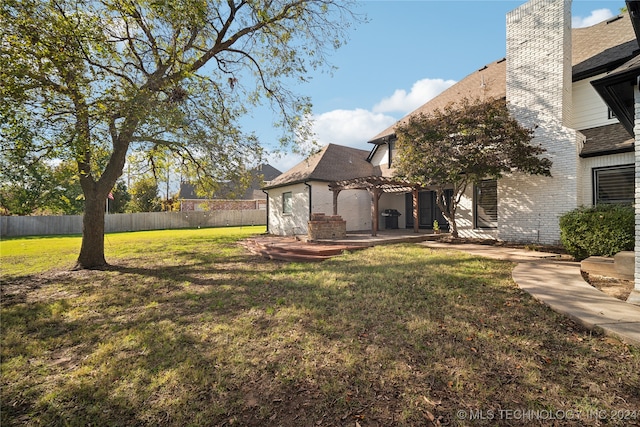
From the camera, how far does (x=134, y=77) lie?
8.38 m

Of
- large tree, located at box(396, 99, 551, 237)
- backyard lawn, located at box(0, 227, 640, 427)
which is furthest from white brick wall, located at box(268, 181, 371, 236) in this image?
backyard lawn, located at box(0, 227, 640, 427)

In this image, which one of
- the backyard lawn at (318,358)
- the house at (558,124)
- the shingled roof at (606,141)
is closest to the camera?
the backyard lawn at (318,358)

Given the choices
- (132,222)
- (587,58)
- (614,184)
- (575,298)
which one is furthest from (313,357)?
(132,222)

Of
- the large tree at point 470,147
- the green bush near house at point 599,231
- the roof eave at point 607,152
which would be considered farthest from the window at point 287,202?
the roof eave at point 607,152

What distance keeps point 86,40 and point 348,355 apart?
25.8 feet

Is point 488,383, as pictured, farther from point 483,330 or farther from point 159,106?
point 159,106

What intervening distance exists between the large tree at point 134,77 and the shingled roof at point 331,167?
3.46 m

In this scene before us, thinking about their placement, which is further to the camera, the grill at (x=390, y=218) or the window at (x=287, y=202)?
the window at (x=287, y=202)

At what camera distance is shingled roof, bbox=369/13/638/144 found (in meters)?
8.52

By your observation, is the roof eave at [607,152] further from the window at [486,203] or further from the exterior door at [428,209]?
the exterior door at [428,209]

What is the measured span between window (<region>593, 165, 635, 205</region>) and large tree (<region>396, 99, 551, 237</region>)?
4.17ft

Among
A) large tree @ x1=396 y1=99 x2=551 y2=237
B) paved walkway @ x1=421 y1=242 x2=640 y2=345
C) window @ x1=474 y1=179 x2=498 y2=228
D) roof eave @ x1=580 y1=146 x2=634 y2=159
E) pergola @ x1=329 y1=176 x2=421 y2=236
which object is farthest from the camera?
pergola @ x1=329 y1=176 x2=421 y2=236

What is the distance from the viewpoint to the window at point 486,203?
10.5 meters

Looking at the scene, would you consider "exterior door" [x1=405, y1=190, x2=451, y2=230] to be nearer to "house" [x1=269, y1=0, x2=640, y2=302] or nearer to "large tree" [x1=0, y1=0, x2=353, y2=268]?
"house" [x1=269, y1=0, x2=640, y2=302]
